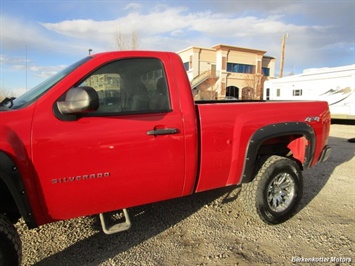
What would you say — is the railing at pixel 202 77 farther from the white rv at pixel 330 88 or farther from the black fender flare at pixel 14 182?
the black fender flare at pixel 14 182

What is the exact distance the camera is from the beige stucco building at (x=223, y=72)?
4400cm

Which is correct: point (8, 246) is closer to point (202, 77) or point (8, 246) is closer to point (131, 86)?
point (131, 86)

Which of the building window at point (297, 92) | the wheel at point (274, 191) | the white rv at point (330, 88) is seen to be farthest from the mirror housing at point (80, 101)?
the building window at point (297, 92)

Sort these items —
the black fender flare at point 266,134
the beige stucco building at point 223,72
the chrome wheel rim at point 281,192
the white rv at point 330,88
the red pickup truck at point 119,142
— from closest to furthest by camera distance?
the red pickup truck at point 119,142 < the black fender flare at point 266,134 < the chrome wheel rim at point 281,192 < the white rv at point 330,88 < the beige stucco building at point 223,72

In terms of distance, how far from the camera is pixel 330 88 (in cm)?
1578

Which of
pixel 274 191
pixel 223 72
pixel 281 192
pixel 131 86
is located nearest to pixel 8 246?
pixel 131 86

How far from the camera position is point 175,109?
2.92 m

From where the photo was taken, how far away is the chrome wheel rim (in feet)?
12.3

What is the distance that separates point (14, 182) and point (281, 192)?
3.01 m

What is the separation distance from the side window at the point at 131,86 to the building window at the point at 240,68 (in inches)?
1759

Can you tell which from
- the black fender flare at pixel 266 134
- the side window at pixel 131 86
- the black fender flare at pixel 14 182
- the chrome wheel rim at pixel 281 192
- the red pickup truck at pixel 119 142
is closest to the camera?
the black fender flare at pixel 14 182

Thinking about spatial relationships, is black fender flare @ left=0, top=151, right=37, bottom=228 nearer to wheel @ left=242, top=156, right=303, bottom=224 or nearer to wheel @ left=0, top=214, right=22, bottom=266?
wheel @ left=0, top=214, right=22, bottom=266

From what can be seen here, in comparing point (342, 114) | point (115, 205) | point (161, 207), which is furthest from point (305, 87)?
point (115, 205)

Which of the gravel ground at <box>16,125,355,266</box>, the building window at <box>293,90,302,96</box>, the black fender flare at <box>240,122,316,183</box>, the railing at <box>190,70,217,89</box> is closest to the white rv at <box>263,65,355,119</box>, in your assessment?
the building window at <box>293,90,302,96</box>
